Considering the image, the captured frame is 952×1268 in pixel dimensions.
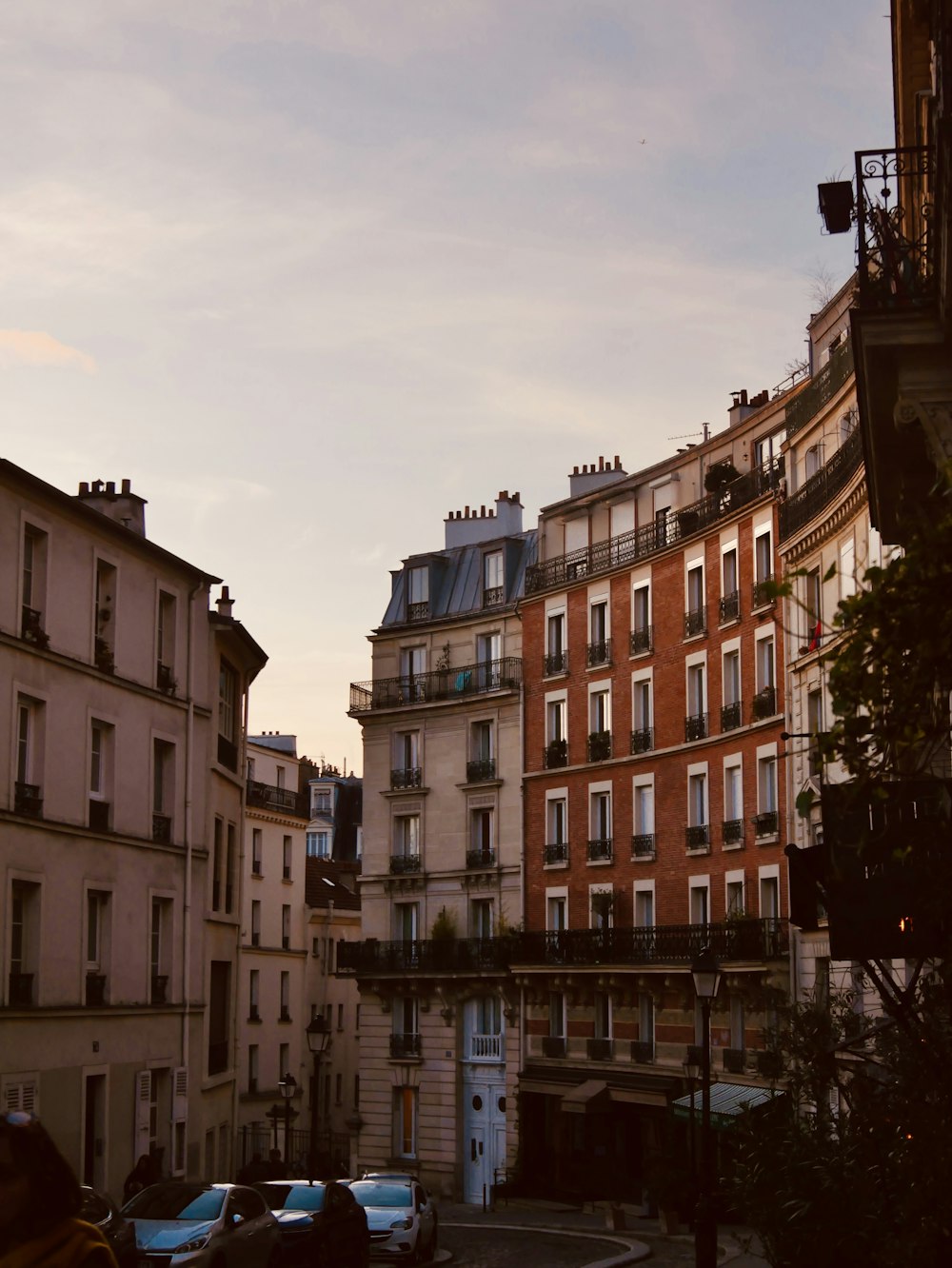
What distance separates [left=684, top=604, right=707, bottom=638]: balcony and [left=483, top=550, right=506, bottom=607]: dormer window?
11.7 metres

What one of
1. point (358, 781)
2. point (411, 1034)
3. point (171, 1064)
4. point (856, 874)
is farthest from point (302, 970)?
point (856, 874)

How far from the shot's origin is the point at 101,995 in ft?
113

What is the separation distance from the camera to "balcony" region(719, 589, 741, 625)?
1929 inches

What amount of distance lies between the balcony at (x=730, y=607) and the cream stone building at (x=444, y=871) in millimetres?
11399

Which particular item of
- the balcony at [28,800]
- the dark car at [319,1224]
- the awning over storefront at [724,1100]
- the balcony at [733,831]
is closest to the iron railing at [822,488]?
the balcony at [733,831]

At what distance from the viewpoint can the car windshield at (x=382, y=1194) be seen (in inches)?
1208

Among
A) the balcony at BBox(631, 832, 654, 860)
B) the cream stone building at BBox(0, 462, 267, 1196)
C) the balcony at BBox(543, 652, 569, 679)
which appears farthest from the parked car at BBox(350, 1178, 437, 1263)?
the balcony at BBox(543, 652, 569, 679)

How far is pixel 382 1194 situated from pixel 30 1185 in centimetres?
2696

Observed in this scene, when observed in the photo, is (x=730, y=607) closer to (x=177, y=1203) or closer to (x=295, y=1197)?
(x=295, y=1197)

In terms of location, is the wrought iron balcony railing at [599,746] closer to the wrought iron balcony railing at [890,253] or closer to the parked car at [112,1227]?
the parked car at [112,1227]

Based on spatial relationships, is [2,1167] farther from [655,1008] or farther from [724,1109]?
[655,1008]

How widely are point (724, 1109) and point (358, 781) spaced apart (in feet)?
178

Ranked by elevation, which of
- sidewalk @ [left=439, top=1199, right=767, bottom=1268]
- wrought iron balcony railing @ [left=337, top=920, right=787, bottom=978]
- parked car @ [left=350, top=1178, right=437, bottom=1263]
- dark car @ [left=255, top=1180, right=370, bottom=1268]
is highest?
wrought iron balcony railing @ [left=337, top=920, right=787, bottom=978]

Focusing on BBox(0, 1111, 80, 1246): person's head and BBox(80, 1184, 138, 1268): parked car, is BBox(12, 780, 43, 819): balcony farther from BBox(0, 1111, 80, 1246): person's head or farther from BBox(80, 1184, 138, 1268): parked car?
BBox(0, 1111, 80, 1246): person's head
